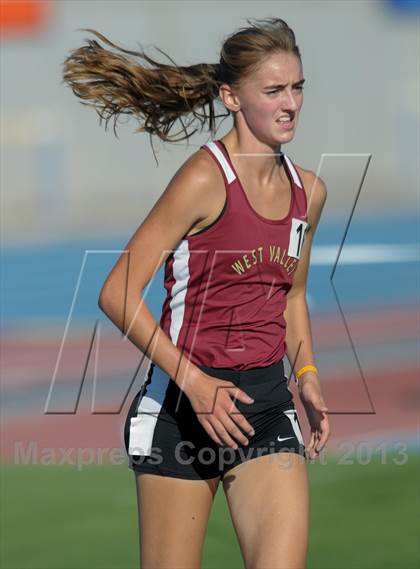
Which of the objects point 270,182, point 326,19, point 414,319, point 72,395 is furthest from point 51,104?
point 270,182

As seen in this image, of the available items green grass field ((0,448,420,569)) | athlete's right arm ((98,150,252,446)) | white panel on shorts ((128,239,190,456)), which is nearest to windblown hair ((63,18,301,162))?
athlete's right arm ((98,150,252,446))

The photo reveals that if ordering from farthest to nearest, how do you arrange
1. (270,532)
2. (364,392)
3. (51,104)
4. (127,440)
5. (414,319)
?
(51,104)
(414,319)
(364,392)
(127,440)
(270,532)

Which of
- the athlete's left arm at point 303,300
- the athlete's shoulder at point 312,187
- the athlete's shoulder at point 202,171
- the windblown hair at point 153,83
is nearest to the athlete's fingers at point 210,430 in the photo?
the athlete's left arm at point 303,300

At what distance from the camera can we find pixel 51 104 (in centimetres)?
1512

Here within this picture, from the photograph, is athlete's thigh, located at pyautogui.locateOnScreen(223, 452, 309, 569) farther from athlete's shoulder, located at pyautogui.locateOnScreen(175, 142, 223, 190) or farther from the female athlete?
athlete's shoulder, located at pyautogui.locateOnScreen(175, 142, 223, 190)

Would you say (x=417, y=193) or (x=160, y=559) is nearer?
(x=160, y=559)

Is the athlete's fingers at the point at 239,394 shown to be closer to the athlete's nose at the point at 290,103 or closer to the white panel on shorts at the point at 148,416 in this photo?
the white panel on shorts at the point at 148,416

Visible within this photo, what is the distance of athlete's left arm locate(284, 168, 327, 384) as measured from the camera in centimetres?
338

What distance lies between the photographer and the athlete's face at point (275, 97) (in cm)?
314

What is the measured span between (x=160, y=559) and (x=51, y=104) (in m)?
12.6

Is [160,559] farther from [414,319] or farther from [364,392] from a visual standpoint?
[414,319]

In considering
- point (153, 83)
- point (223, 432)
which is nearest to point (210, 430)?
point (223, 432)

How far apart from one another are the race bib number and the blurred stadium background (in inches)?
66.0

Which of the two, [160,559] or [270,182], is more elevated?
[270,182]
